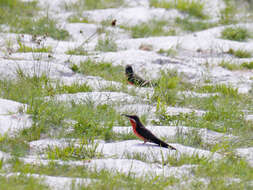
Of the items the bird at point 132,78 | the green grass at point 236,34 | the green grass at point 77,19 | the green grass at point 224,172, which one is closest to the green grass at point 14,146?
the green grass at point 224,172

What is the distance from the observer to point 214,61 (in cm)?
907

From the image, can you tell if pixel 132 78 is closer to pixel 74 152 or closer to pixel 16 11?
pixel 74 152

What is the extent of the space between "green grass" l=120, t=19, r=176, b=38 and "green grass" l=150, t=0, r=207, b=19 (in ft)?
3.71

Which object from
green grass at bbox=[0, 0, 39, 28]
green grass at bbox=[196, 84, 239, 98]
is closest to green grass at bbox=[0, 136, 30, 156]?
green grass at bbox=[196, 84, 239, 98]

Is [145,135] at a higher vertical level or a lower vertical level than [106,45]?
lower

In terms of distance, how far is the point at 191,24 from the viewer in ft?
37.0

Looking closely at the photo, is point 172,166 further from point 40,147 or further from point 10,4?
point 10,4

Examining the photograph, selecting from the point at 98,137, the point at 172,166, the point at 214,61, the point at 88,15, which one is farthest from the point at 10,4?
the point at 172,166

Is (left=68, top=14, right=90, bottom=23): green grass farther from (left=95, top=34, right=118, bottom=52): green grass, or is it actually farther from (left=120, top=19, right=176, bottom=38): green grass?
(left=95, top=34, right=118, bottom=52): green grass

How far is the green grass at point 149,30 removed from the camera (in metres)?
10.5

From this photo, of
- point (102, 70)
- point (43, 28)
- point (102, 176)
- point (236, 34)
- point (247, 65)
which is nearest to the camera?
point (102, 176)

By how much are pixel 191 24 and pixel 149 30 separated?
1.37 m

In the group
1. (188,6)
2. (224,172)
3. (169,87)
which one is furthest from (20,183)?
(188,6)

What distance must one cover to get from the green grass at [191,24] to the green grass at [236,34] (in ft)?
3.13
